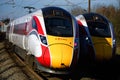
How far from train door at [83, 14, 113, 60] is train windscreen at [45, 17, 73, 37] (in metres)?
2.51

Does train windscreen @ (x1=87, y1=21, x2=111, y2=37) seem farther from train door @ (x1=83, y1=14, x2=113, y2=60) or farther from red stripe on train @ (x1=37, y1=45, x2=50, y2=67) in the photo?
red stripe on train @ (x1=37, y1=45, x2=50, y2=67)

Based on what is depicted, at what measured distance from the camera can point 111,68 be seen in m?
14.5

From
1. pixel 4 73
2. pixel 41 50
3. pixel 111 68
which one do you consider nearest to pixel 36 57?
pixel 41 50

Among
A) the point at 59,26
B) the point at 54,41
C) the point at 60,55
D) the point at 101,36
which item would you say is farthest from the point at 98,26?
the point at 60,55

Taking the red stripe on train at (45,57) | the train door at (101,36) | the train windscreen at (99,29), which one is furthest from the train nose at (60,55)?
the train windscreen at (99,29)

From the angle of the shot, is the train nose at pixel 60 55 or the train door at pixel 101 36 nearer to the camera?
the train nose at pixel 60 55

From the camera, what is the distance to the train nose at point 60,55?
10.3 m

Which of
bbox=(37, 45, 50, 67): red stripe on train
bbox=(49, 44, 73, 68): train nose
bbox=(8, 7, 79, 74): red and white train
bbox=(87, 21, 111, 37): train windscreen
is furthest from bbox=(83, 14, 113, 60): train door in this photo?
bbox=(37, 45, 50, 67): red stripe on train

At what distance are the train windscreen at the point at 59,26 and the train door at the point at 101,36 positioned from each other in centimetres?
251

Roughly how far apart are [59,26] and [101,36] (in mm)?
2984

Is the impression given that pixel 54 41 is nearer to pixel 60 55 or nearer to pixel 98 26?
pixel 60 55

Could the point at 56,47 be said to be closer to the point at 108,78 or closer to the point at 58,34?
the point at 58,34

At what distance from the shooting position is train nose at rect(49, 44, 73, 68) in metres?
10.3

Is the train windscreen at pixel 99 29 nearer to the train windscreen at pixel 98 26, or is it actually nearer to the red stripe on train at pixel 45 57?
the train windscreen at pixel 98 26
